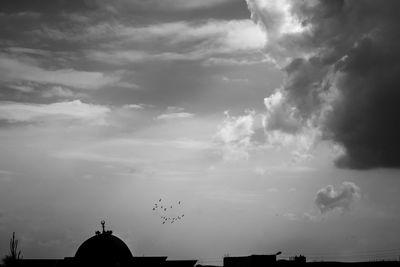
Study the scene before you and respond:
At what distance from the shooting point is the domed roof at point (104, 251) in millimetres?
68625

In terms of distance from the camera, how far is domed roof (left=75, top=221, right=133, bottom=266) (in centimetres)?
6862

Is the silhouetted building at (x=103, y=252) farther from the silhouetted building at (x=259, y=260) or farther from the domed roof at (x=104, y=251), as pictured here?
the silhouetted building at (x=259, y=260)

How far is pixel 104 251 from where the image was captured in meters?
68.9

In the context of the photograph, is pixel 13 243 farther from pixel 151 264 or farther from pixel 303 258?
pixel 303 258

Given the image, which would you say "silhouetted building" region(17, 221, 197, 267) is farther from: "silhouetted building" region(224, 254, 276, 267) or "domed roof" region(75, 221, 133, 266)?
"silhouetted building" region(224, 254, 276, 267)

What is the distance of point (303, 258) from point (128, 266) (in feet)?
121

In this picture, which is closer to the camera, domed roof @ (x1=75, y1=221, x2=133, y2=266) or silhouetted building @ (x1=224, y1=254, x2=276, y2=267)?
domed roof @ (x1=75, y1=221, x2=133, y2=266)

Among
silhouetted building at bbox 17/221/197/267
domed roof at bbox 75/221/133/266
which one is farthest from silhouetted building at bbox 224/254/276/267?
domed roof at bbox 75/221/133/266

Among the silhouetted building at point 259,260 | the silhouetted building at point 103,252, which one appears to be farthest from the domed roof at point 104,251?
the silhouetted building at point 259,260

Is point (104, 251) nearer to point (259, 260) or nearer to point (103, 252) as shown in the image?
point (103, 252)

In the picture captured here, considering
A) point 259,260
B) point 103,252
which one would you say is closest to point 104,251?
point 103,252

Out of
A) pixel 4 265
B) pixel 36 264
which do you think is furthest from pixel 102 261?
pixel 4 265

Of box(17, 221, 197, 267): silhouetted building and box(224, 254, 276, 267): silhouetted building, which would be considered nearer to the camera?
box(17, 221, 197, 267): silhouetted building

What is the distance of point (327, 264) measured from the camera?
89.2m
